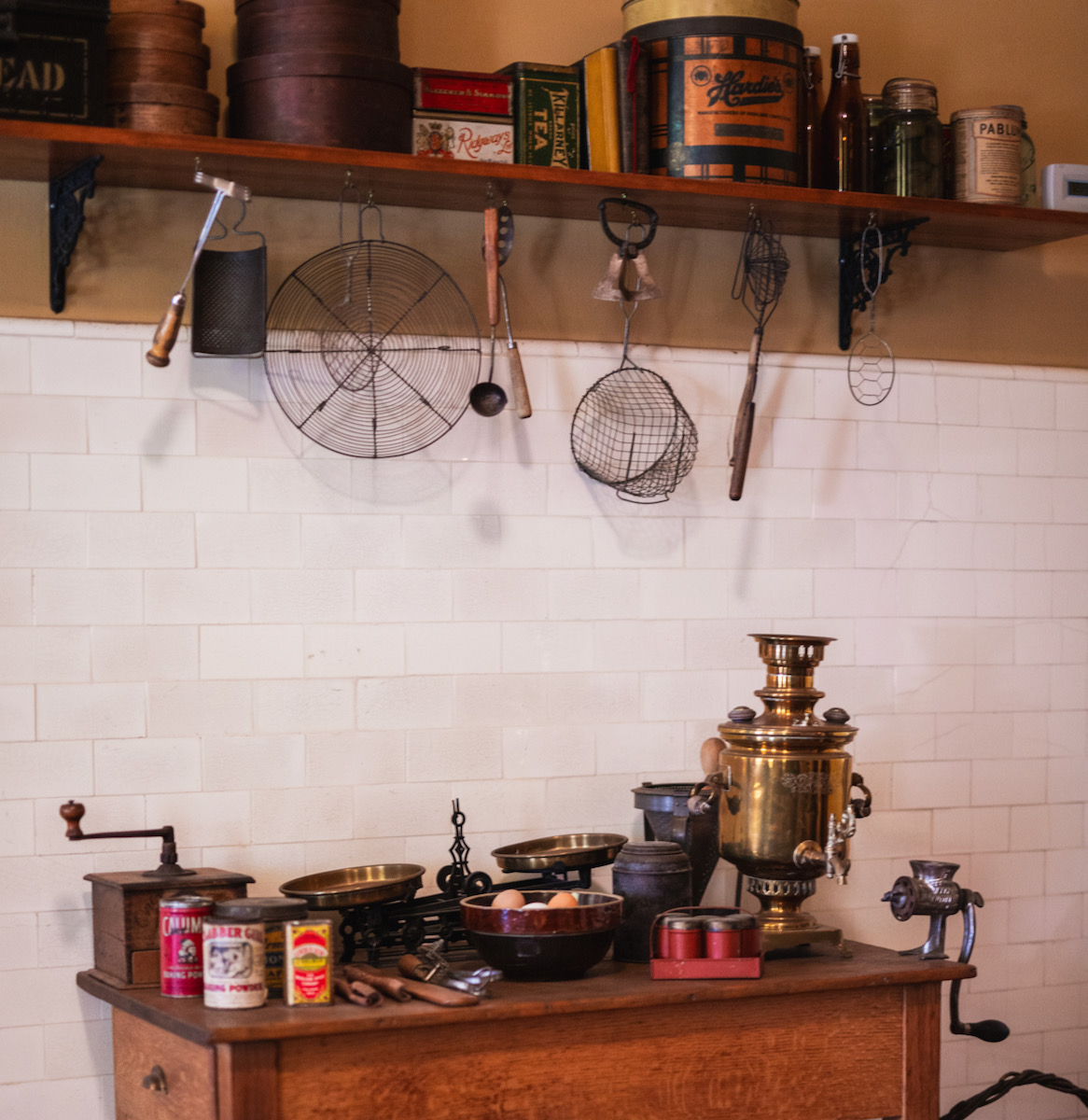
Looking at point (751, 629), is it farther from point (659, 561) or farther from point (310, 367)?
point (310, 367)

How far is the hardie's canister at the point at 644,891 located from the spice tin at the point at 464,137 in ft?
4.99

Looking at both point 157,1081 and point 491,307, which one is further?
point 491,307

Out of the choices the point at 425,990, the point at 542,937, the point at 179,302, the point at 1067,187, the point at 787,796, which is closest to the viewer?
the point at 425,990

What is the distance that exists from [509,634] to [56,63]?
1.53 m

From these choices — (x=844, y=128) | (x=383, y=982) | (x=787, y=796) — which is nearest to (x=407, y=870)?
(x=383, y=982)

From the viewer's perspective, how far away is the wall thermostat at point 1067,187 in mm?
3656

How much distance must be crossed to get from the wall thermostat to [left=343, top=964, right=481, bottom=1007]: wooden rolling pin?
93.1 inches

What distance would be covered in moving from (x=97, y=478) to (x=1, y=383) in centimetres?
27

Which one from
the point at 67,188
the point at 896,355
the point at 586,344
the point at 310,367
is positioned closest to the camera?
the point at 67,188

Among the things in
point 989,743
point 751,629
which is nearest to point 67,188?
point 751,629

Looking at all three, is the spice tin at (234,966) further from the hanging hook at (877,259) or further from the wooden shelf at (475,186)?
the hanging hook at (877,259)

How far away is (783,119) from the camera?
3.36m

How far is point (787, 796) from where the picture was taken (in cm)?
305

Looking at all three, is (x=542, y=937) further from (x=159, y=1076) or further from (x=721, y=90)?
(x=721, y=90)
